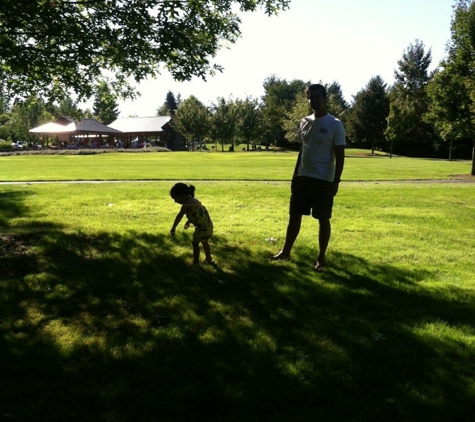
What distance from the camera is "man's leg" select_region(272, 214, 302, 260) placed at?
574cm

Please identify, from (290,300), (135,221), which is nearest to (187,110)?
(135,221)

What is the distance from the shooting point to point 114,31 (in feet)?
21.9

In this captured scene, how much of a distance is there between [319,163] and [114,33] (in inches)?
152

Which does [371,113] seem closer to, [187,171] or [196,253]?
[187,171]

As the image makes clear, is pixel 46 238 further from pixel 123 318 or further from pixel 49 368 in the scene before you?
pixel 49 368

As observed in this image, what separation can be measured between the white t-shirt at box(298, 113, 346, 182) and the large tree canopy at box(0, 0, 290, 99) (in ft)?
8.93

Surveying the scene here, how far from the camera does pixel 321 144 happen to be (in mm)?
5305

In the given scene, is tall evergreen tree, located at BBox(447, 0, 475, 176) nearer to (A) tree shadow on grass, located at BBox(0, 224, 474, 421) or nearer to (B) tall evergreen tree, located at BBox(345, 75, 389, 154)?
(A) tree shadow on grass, located at BBox(0, 224, 474, 421)

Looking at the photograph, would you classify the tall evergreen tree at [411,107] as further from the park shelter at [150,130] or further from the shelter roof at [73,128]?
the shelter roof at [73,128]

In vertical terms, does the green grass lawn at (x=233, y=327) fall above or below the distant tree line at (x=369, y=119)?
below

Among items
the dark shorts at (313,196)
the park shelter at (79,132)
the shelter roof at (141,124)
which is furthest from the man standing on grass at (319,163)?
the shelter roof at (141,124)

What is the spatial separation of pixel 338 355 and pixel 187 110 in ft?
225

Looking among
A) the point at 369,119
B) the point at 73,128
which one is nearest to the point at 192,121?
the point at 73,128

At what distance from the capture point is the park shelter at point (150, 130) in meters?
75.9
